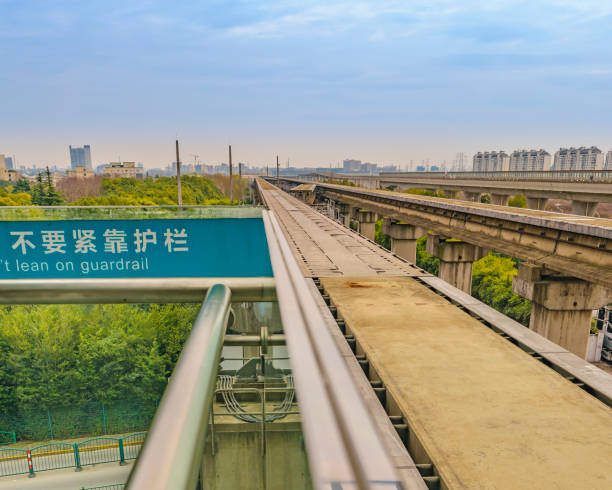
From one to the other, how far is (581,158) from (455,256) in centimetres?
6298

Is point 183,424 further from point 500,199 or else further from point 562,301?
point 500,199

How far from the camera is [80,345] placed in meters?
3.19

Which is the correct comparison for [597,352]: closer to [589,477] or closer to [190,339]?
[589,477]

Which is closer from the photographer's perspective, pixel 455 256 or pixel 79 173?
pixel 455 256

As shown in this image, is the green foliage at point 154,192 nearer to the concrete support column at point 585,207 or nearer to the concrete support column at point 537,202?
the concrete support column at point 537,202

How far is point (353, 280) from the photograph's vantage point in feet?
27.0

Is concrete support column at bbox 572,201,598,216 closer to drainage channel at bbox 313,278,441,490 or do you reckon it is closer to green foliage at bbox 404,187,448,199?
drainage channel at bbox 313,278,441,490

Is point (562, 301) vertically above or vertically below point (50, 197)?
above

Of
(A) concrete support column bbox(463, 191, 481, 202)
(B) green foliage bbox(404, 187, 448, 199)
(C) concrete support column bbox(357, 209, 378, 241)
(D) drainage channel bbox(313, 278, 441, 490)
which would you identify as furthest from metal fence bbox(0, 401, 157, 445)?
(B) green foliage bbox(404, 187, 448, 199)

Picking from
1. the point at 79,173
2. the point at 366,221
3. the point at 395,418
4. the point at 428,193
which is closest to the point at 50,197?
the point at 366,221

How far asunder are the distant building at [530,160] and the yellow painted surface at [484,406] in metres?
90.6

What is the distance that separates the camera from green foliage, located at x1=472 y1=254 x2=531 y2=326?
27.8 meters

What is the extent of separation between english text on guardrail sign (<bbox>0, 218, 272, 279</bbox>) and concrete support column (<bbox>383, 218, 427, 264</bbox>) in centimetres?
1745

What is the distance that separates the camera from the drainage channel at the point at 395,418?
10.0 feet
